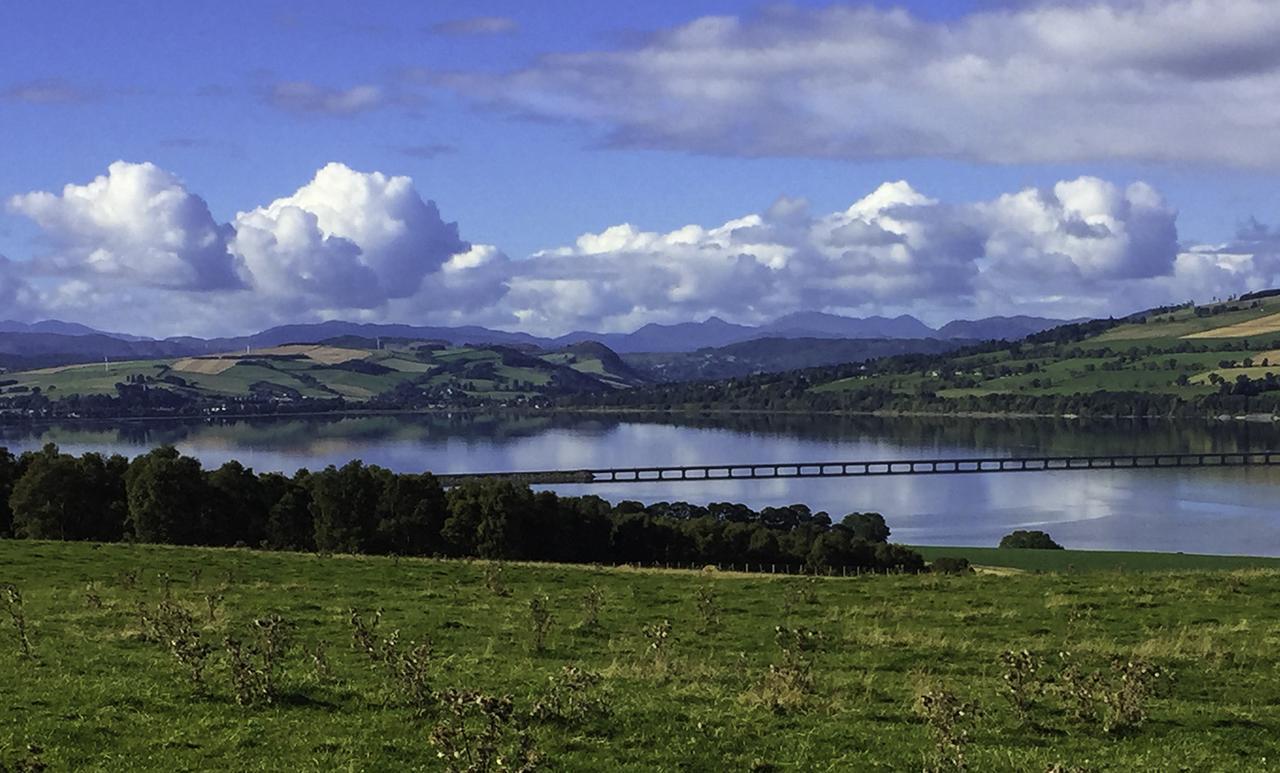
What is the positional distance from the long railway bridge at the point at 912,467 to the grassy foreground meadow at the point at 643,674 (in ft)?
438

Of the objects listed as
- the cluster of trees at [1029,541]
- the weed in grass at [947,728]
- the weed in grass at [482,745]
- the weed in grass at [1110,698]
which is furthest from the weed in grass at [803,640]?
the cluster of trees at [1029,541]

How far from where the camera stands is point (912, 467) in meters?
173

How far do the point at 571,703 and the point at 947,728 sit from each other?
14.3 feet

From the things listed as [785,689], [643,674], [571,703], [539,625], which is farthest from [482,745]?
[539,625]

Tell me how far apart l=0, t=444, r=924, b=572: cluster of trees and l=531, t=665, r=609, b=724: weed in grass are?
133 feet

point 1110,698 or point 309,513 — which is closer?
point 1110,698

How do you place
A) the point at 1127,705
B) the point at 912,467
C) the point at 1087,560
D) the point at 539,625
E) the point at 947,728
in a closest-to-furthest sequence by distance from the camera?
the point at 947,728, the point at 1127,705, the point at 539,625, the point at 1087,560, the point at 912,467

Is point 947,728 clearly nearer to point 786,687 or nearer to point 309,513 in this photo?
point 786,687

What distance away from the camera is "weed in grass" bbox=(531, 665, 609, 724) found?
44.0ft

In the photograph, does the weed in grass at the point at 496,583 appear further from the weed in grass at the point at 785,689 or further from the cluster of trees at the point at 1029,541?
the cluster of trees at the point at 1029,541

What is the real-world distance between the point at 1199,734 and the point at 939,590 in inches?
583

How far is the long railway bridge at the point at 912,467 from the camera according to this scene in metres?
165

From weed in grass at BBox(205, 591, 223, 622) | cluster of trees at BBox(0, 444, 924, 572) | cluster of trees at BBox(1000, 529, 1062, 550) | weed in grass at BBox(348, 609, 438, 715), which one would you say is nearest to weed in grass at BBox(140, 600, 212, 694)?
weed in grass at BBox(205, 591, 223, 622)

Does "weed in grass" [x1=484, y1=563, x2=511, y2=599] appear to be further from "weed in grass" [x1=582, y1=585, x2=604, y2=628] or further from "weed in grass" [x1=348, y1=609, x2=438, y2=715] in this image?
"weed in grass" [x1=348, y1=609, x2=438, y2=715]
